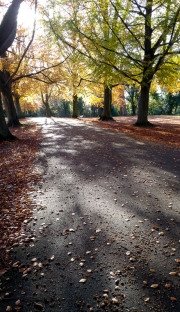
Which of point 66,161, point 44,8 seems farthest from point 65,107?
point 66,161

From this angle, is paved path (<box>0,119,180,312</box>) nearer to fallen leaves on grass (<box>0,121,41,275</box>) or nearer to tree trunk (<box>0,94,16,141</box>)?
fallen leaves on grass (<box>0,121,41,275</box>)

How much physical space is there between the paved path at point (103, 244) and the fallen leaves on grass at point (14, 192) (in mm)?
209

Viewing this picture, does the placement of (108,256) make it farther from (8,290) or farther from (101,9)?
(101,9)

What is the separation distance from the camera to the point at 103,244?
349 centimetres

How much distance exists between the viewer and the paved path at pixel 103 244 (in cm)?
260

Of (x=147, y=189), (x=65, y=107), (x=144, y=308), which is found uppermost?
(x=65, y=107)

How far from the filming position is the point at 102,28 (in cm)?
1247

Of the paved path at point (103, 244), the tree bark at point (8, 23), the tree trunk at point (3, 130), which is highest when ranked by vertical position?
the tree bark at point (8, 23)

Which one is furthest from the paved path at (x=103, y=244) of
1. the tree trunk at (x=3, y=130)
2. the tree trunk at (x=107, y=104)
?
the tree trunk at (x=107, y=104)

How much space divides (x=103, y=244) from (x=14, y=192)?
9.99 ft

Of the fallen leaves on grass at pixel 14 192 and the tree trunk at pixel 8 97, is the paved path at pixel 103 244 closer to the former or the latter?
the fallen leaves on grass at pixel 14 192

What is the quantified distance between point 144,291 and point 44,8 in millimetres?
15524

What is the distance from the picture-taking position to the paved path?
8.53 feet

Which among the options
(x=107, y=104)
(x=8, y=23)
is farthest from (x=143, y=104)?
(x=8, y=23)
